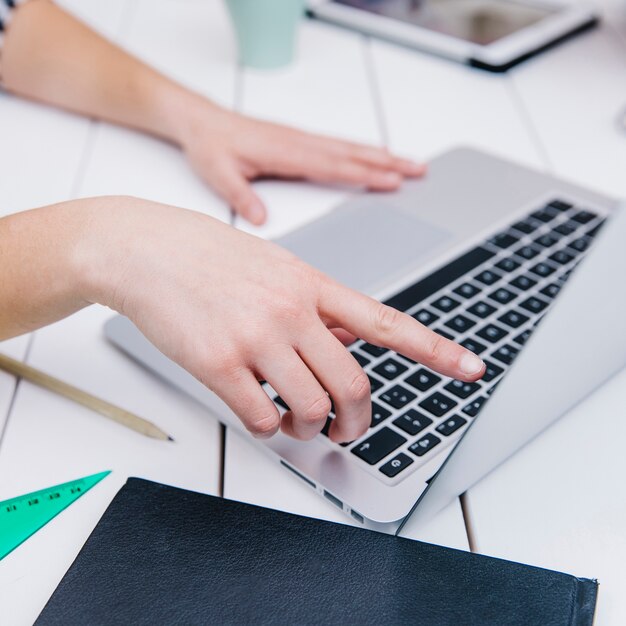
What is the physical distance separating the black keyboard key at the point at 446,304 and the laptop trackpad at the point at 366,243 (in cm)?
4

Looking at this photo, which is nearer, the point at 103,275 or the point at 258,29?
the point at 103,275

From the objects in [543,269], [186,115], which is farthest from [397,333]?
[186,115]

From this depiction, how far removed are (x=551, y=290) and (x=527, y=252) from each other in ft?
0.16

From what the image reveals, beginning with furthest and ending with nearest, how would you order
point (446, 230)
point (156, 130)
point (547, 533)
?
point (156, 130) → point (446, 230) → point (547, 533)

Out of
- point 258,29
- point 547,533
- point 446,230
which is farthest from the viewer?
point 258,29

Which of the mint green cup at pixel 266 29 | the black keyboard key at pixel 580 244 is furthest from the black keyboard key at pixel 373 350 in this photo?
the mint green cup at pixel 266 29

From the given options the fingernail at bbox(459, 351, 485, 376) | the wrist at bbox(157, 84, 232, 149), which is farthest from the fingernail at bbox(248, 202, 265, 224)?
the fingernail at bbox(459, 351, 485, 376)

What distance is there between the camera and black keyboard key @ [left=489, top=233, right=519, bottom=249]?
24.6 inches

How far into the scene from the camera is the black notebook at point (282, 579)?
0.36 m

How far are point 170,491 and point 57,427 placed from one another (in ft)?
0.35

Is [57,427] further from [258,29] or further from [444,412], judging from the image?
[258,29]

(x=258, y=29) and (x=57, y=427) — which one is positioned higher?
(x=258, y=29)

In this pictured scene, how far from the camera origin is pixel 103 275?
0.45m

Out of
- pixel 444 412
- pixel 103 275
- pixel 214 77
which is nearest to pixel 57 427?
pixel 103 275
